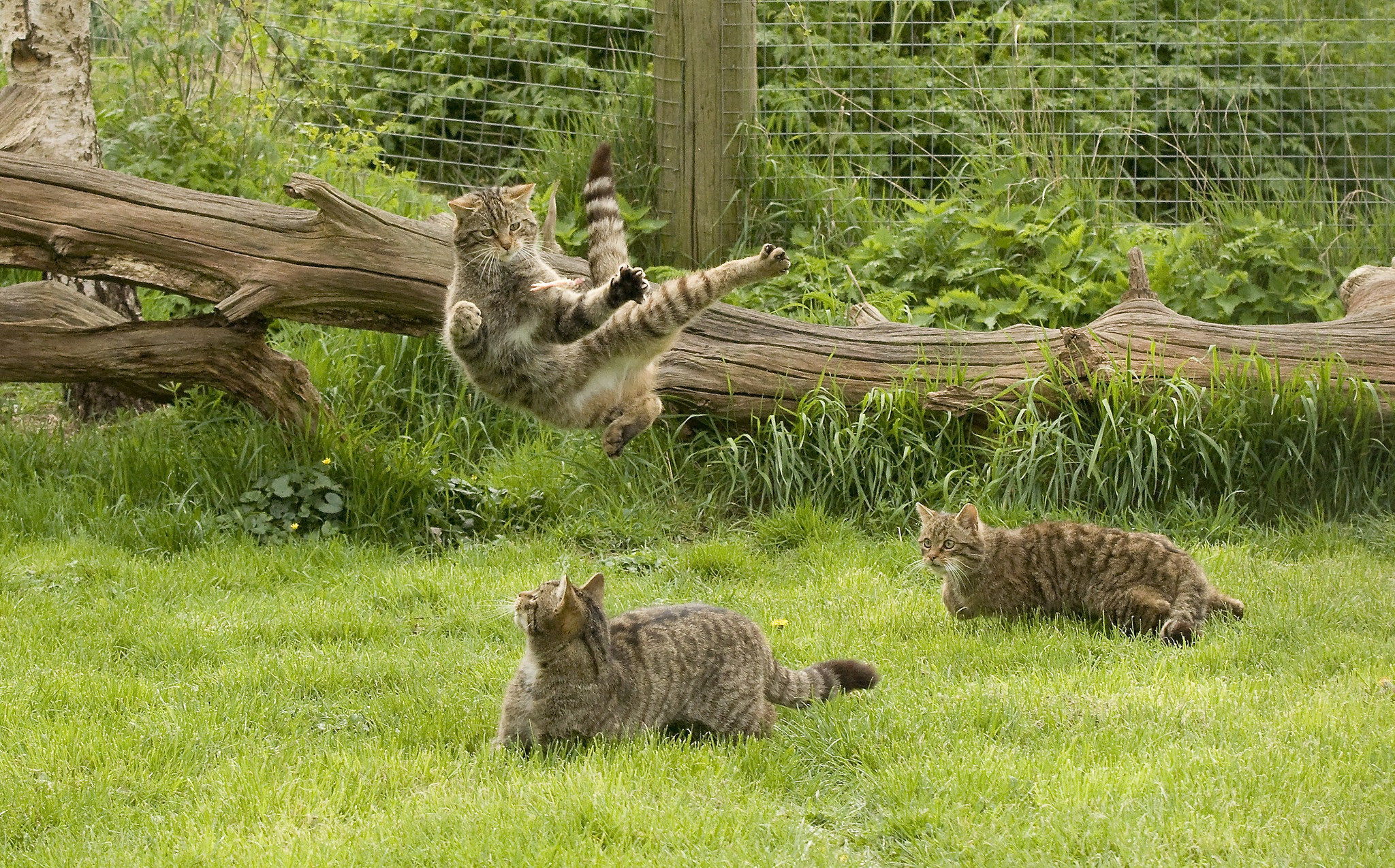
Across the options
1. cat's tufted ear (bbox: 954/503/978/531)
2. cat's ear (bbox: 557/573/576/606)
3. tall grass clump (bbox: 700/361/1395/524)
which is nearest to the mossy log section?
tall grass clump (bbox: 700/361/1395/524)

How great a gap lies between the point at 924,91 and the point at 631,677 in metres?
6.68

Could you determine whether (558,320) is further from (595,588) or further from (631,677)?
(631,677)

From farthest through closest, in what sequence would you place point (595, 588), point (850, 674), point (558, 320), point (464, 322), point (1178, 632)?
point (558, 320) < point (464, 322) < point (1178, 632) < point (850, 674) < point (595, 588)

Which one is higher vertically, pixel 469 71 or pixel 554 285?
pixel 469 71

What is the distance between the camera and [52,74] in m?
7.88

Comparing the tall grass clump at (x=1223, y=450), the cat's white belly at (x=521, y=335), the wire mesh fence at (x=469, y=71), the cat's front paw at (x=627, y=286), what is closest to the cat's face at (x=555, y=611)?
the cat's front paw at (x=627, y=286)

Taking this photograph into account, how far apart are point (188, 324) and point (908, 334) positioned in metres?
3.94

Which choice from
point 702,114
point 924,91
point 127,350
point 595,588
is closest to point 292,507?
point 127,350

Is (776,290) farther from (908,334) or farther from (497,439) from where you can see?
(497,439)

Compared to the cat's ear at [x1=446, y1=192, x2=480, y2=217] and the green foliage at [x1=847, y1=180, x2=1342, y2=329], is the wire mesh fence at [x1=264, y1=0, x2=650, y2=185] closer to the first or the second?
the green foliage at [x1=847, y1=180, x2=1342, y2=329]

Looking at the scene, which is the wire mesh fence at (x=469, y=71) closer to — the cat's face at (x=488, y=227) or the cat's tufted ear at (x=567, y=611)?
the cat's face at (x=488, y=227)

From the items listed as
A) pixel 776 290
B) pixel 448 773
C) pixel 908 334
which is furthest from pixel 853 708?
pixel 776 290

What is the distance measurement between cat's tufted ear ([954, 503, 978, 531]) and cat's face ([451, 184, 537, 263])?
2.36 meters

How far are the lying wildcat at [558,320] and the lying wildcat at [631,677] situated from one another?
4.14 ft
